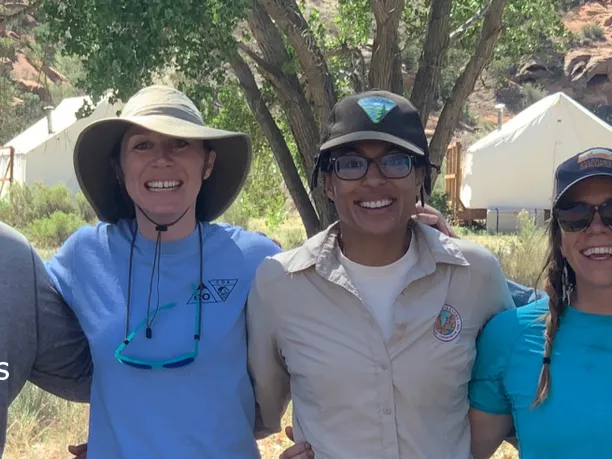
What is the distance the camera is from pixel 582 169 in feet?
7.20

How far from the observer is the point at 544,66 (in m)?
38.2

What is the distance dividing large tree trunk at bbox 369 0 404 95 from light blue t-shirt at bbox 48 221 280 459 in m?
4.31

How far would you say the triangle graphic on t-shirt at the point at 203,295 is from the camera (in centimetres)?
240

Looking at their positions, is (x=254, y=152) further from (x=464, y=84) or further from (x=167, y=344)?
(x=167, y=344)

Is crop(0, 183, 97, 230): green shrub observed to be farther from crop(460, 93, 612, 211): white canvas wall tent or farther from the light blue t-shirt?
the light blue t-shirt

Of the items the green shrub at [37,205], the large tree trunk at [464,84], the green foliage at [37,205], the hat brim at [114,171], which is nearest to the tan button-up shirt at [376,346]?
the hat brim at [114,171]

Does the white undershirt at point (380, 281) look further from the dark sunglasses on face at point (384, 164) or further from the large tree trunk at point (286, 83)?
the large tree trunk at point (286, 83)

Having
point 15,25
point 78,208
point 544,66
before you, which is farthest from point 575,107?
point 544,66

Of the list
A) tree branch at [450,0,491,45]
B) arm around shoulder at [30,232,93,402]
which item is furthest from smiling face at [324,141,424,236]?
tree branch at [450,0,491,45]

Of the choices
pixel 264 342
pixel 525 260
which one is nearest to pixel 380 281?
pixel 264 342

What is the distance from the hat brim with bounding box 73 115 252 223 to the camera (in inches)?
98.0

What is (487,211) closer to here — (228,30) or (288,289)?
(228,30)

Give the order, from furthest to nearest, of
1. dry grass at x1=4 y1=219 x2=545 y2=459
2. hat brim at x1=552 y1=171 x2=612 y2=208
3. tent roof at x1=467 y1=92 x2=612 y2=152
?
tent roof at x1=467 y1=92 x2=612 y2=152 < dry grass at x1=4 y1=219 x2=545 y2=459 < hat brim at x1=552 y1=171 x2=612 y2=208

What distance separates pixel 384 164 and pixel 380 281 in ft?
1.13
